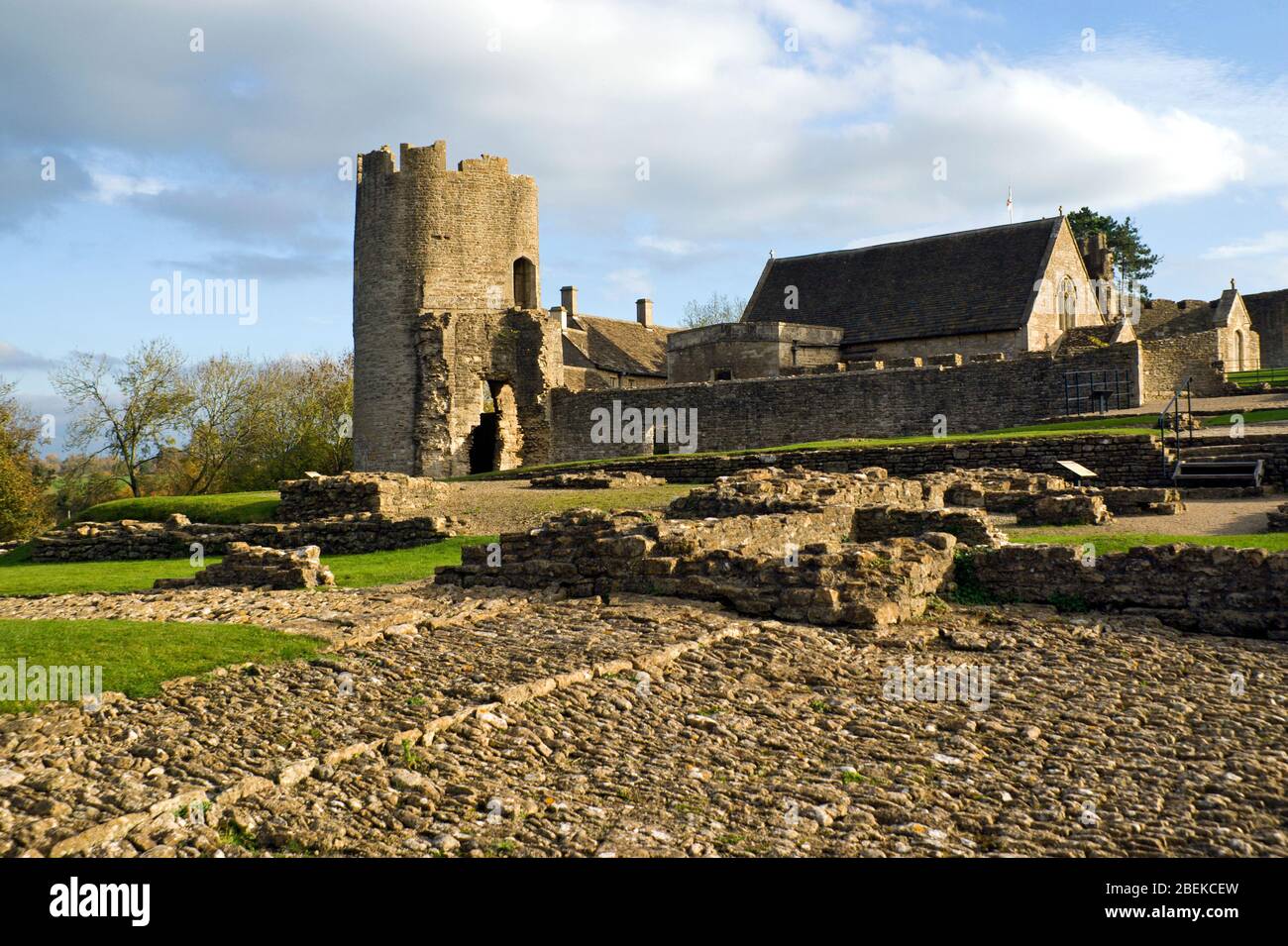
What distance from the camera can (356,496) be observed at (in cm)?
2533

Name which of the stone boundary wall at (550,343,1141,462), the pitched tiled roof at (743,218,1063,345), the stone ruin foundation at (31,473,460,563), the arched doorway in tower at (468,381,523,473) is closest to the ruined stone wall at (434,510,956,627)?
the stone ruin foundation at (31,473,460,563)

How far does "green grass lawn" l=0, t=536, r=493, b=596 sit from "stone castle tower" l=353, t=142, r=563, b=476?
15.6m

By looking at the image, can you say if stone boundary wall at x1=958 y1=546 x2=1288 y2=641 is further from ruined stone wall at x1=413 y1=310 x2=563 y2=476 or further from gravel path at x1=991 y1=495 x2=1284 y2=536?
ruined stone wall at x1=413 y1=310 x2=563 y2=476

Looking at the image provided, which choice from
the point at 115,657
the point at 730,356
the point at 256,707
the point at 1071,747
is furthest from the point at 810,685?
the point at 730,356

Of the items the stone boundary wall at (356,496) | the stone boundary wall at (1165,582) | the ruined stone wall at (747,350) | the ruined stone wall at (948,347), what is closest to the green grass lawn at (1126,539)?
the stone boundary wall at (1165,582)

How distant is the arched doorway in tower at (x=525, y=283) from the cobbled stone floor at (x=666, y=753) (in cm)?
3007

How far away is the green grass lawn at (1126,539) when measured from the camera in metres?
14.4

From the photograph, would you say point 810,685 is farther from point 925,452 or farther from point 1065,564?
point 925,452

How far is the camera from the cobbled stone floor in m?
6.16

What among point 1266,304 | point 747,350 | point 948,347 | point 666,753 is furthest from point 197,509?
point 1266,304

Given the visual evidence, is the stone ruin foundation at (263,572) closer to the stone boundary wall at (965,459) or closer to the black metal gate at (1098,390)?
the stone boundary wall at (965,459)

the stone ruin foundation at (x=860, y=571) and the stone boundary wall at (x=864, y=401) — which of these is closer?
the stone ruin foundation at (x=860, y=571)

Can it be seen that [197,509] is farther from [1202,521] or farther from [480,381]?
[1202,521]

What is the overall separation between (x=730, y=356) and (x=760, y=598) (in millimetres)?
30145
